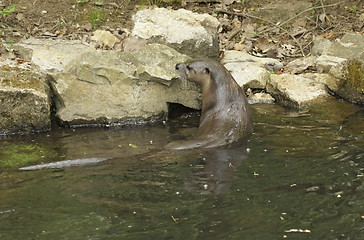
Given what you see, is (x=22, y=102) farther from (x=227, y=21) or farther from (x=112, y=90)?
(x=227, y=21)

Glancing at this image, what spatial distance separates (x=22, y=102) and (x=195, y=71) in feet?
6.32

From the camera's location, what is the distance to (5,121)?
651 centimetres

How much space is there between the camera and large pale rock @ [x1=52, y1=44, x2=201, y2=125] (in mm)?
6820

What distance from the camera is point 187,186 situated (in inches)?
185

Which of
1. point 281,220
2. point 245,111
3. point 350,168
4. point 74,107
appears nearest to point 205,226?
point 281,220

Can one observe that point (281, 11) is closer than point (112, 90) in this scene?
No

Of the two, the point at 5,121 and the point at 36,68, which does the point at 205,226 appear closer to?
the point at 5,121

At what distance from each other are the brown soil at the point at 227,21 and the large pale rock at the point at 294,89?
1276mm

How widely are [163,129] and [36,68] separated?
1612 millimetres

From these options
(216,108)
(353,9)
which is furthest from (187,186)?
(353,9)

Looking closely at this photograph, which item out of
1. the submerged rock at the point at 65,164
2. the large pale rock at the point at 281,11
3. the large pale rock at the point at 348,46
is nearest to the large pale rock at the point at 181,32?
the large pale rock at the point at 348,46

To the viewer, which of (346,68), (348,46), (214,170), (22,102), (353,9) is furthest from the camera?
(353,9)

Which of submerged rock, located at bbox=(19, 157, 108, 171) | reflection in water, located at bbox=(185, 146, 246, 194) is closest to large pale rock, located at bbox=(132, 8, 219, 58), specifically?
reflection in water, located at bbox=(185, 146, 246, 194)

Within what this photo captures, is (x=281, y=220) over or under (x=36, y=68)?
under
